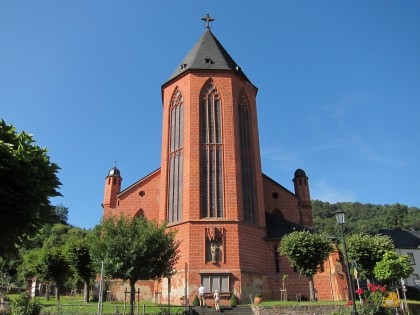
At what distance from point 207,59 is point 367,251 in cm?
2337

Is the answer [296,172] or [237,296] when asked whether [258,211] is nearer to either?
[237,296]

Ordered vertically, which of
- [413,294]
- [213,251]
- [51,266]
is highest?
[213,251]

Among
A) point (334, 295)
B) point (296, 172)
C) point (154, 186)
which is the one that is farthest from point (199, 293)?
point (296, 172)

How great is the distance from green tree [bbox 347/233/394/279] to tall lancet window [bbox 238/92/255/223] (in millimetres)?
Result: 9181

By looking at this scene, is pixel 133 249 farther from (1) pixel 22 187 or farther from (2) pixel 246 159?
(2) pixel 246 159

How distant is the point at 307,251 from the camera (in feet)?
92.6

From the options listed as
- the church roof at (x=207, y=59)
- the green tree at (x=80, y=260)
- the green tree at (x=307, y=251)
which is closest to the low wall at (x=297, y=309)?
the green tree at (x=307, y=251)

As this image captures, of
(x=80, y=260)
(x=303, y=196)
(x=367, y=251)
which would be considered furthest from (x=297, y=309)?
(x=80, y=260)

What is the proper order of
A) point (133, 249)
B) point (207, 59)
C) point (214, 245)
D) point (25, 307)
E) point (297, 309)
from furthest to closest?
point (207, 59) → point (214, 245) → point (297, 309) → point (133, 249) → point (25, 307)

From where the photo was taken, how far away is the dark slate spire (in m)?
37.9

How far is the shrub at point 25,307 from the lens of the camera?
18531 mm

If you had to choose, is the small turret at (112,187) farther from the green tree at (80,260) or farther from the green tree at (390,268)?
the green tree at (390,268)

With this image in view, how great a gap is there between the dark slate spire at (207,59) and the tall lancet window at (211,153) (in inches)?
88.8

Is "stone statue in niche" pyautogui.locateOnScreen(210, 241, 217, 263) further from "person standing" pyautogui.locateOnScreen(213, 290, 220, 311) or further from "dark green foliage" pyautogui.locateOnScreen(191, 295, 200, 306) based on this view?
"dark green foliage" pyautogui.locateOnScreen(191, 295, 200, 306)
